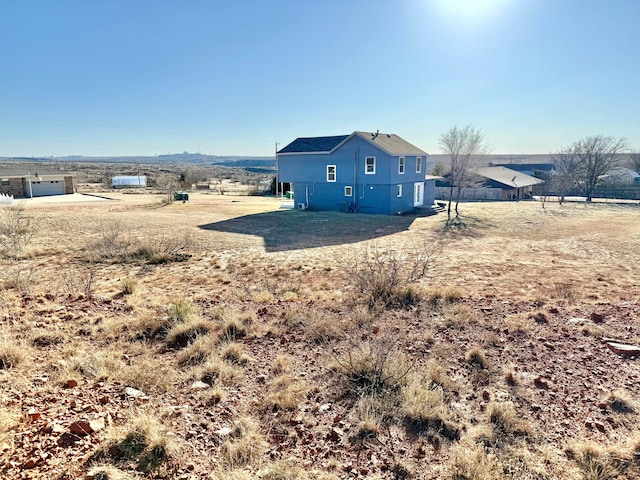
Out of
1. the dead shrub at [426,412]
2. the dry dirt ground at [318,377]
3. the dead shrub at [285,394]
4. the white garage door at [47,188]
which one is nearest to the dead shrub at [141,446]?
the dry dirt ground at [318,377]

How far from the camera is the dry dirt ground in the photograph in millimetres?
3693

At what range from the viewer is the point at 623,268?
43.0 ft

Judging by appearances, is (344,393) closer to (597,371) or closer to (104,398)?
(104,398)

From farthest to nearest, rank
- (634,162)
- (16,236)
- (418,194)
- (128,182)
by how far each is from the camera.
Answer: (634,162) < (128,182) < (418,194) < (16,236)

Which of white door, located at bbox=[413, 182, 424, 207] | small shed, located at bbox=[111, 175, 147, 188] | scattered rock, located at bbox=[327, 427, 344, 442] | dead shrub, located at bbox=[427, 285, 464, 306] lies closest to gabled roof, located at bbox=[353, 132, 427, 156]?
white door, located at bbox=[413, 182, 424, 207]

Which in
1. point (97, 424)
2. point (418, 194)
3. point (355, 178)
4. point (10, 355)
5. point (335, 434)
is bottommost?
point (335, 434)

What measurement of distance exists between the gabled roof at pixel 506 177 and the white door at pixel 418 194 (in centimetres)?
1853

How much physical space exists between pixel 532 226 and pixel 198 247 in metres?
21.0

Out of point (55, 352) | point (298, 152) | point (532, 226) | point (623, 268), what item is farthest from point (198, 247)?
point (532, 226)

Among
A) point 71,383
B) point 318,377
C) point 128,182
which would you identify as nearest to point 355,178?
point 318,377

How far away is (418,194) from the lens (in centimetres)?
3466

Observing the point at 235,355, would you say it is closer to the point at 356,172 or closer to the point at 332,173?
the point at 356,172

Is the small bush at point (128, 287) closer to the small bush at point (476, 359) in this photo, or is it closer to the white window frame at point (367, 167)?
the small bush at point (476, 359)

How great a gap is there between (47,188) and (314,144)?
35465mm
